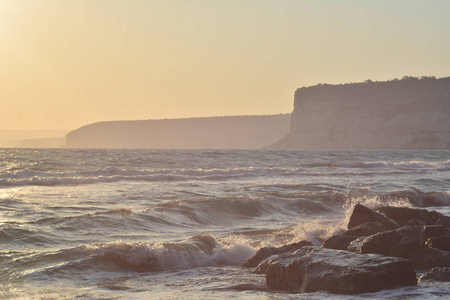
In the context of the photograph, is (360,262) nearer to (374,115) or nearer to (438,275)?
(438,275)

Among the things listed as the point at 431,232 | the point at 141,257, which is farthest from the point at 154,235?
the point at 431,232

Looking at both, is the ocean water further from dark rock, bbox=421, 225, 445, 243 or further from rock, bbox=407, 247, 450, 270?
dark rock, bbox=421, 225, 445, 243

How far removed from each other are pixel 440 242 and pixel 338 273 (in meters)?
2.91

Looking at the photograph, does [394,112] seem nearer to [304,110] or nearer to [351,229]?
[304,110]

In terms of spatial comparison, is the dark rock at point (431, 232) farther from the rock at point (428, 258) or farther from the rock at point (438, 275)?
the rock at point (438, 275)

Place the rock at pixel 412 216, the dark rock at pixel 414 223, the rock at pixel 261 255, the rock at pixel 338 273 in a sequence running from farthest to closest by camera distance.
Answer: the rock at pixel 412 216 < the dark rock at pixel 414 223 < the rock at pixel 261 255 < the rock at pixel 338 273

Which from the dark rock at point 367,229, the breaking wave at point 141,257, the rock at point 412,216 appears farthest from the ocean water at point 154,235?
the rock at point 412,216

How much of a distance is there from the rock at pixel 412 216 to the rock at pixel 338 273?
4830mm

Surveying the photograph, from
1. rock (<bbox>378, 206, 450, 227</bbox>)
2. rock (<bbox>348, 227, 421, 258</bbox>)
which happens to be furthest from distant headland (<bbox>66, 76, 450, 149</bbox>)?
A: rock (<bbox>348, 227, 421, 258</bbox>)

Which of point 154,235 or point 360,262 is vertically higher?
point 360,262

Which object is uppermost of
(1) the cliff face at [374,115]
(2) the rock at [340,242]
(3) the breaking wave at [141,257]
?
(1) the cliff face at [374,115]

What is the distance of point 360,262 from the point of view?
8016 mm

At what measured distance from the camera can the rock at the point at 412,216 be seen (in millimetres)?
12883

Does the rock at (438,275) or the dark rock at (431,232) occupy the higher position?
the dark rock at (431,232)
